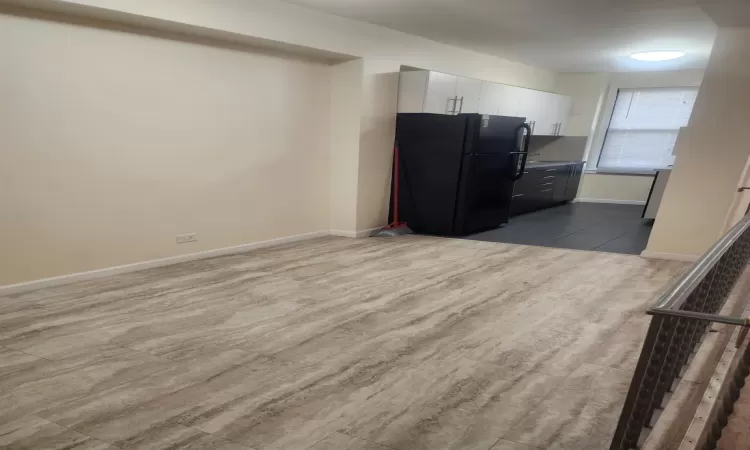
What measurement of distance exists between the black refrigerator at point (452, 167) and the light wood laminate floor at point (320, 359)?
62.2 inches

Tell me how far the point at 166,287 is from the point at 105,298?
1.30ft

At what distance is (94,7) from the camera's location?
295 cm

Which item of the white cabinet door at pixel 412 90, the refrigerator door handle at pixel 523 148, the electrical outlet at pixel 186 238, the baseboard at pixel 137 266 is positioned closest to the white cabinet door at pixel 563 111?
the refrigerator door handle at pixel 523 148

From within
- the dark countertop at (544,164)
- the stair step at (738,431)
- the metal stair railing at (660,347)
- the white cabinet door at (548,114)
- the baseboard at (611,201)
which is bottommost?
the baseboard at (611,201)

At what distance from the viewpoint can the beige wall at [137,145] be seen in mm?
3043

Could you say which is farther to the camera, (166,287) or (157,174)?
(157,174)

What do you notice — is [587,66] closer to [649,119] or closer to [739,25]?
[649,119]

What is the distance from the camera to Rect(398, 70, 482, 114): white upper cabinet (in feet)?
17.0

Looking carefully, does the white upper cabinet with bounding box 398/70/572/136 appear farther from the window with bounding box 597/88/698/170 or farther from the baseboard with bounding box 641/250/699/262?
the baseboard with bounding box 641/250/699/262

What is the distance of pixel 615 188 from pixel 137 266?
7892mm

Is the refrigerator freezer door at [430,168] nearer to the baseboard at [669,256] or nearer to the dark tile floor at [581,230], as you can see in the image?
the dark tile floor at [581,230]

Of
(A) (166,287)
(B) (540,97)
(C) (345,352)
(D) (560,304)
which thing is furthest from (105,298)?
(B) (540,97)

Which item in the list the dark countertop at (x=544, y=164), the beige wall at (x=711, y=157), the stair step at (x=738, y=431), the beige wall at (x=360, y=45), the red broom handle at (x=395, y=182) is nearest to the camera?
the stair step at (x=738, y=431)

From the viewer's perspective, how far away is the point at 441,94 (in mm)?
5355
